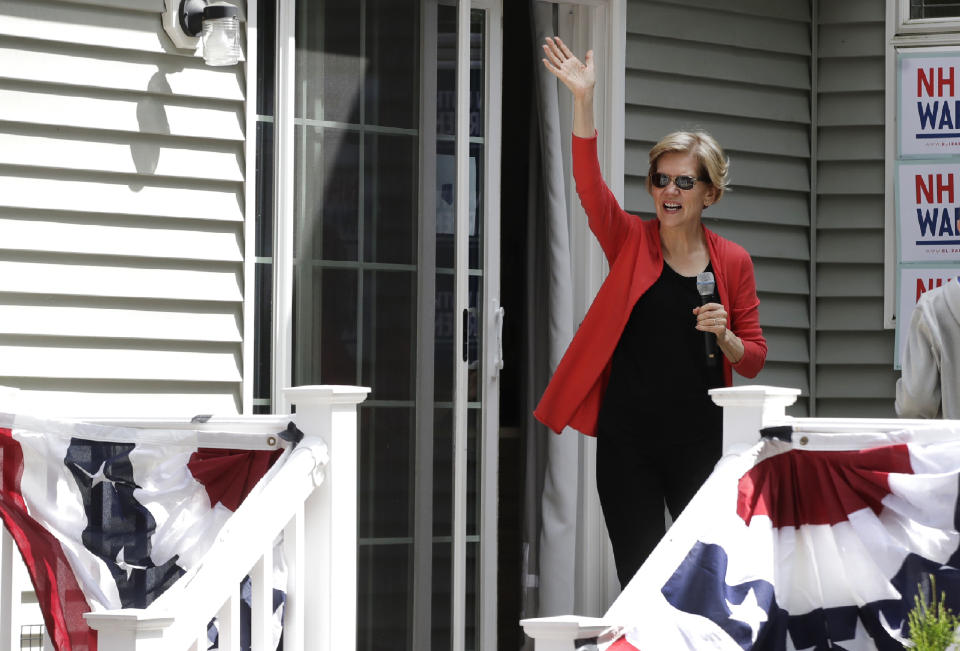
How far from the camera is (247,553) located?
7.57 ft

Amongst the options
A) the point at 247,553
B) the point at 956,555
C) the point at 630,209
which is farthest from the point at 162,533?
the point at 630,209

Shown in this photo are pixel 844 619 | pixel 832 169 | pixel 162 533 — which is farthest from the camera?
pixel 832 169

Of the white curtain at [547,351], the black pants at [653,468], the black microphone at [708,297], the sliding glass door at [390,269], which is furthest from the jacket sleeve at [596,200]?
the white curtain at [547,351]

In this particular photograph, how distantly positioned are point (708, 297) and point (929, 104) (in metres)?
2.04

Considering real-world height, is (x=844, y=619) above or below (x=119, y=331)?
below

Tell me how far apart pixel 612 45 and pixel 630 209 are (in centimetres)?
56

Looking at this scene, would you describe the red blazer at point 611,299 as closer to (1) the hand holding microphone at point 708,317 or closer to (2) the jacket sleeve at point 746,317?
(2) the jacket sleeve at point 746,317

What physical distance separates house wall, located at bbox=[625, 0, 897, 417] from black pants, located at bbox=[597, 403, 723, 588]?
5.15 ft

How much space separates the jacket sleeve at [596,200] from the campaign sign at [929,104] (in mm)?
1808

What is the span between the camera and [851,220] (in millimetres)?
4695

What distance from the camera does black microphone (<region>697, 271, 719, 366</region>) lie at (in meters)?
2.92

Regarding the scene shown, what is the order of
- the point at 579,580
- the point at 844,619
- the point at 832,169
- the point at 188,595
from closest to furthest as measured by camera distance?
the point at 188,595 < the point at 844,619 < the point at 579,580 < the point at 832,169

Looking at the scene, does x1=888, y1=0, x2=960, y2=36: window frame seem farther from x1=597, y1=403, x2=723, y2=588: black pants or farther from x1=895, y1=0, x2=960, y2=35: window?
x1=597, y1=403, x2=723, y2=588: black pants

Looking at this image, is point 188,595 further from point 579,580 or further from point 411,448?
point 579,580
